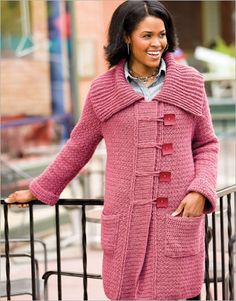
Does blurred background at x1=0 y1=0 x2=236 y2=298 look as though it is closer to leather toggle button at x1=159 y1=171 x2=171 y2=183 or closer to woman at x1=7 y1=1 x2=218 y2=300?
woman at x1=7 y1=1 x2=218 y2=300

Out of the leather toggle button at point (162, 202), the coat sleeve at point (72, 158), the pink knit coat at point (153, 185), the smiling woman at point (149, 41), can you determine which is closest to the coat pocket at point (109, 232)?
the pink knit coat at point (153, 185)

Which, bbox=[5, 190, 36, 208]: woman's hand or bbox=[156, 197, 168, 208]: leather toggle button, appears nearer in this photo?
bbox=[156, 197, 168, 208]: leather toggle button

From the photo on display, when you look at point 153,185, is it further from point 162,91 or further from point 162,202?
point 162,91

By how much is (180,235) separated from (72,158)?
604 mm

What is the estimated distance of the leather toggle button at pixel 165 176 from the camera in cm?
346

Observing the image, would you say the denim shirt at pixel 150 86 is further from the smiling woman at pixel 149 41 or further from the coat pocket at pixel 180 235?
the coat pocket at pixel 180 235

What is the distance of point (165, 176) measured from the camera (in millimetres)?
3459

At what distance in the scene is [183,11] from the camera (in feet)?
48.9

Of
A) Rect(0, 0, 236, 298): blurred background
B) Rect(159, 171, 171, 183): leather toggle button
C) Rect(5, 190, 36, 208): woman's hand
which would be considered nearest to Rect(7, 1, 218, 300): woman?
Rect(159, 171, 171, 183): leather toggle button

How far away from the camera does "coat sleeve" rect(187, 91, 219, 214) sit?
3492 mm

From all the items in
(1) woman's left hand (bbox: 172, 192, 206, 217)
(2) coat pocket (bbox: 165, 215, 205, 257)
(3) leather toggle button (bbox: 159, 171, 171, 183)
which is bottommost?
(2) coat pocket (bbox: 165, 215, 205, 257)

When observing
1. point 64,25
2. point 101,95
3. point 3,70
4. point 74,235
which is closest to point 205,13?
point 64,25

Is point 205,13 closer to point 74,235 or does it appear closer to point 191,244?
point 74,235

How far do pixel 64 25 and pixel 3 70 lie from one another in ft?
3.52
